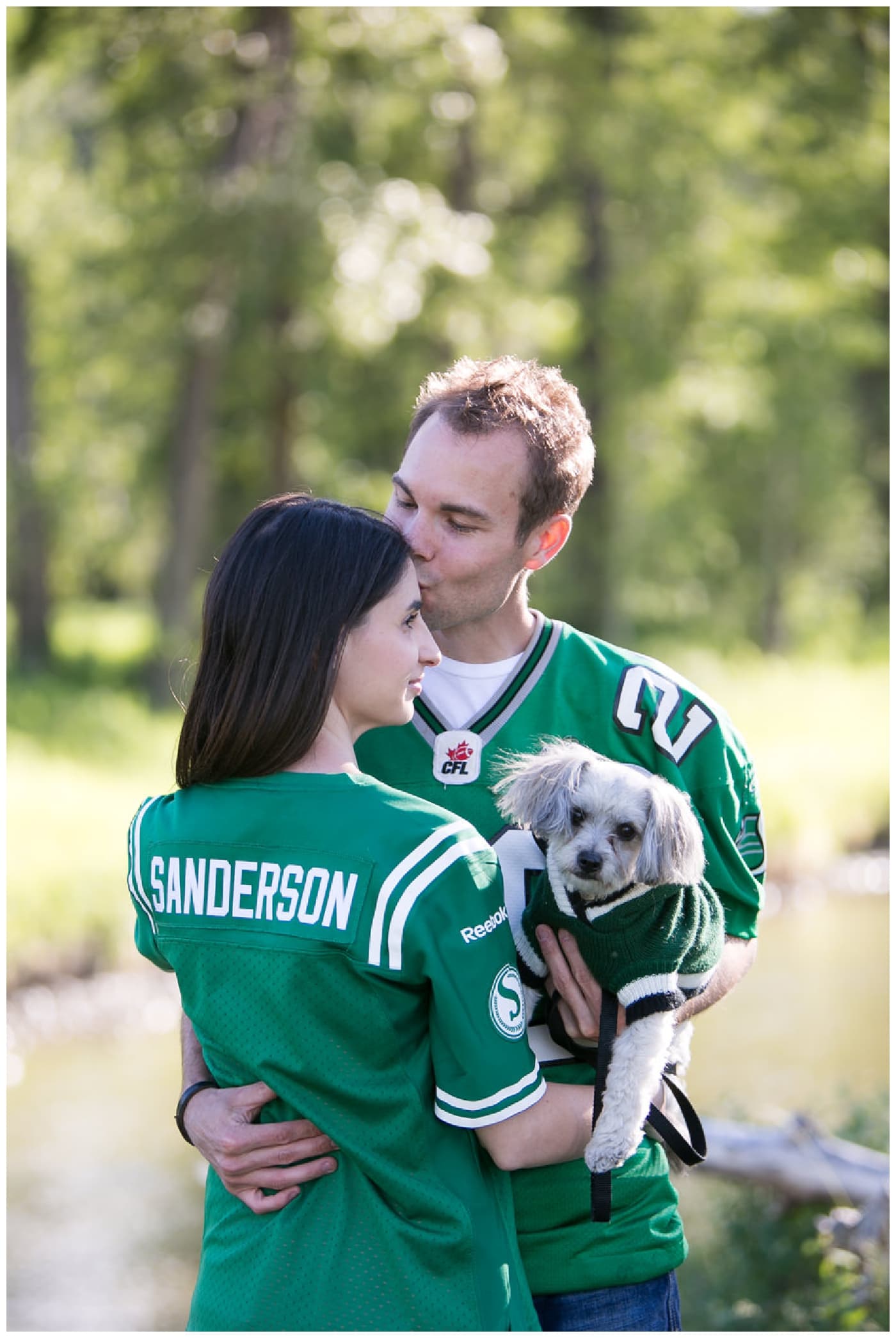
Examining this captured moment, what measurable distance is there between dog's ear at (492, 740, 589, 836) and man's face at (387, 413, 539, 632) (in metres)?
0.30

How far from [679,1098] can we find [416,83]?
49.4 ft

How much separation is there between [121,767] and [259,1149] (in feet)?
39.9

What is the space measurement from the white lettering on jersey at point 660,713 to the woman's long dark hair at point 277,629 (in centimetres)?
67

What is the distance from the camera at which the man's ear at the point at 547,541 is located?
108 inches

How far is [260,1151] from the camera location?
2.02m

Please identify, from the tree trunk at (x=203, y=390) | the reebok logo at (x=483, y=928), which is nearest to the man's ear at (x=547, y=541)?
the reebok logo at (x=483, y=928)

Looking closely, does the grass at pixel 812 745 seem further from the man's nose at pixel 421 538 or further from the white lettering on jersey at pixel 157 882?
the white lettering on jersey at pixel 157 882

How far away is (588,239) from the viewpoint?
20453 mm

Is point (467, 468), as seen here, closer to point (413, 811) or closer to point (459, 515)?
point (459, 515)

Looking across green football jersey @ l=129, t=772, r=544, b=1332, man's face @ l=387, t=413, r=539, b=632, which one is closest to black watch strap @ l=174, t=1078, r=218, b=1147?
green football jersey @ l=129, t=772, r=544, b=1332

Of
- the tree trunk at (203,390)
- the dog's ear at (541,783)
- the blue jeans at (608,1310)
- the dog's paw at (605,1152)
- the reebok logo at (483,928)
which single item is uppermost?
the tree trunk at (203,390)

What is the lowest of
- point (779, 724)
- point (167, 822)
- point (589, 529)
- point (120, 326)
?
point (779, 724)

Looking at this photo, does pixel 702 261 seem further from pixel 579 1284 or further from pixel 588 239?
pixel 579 1284

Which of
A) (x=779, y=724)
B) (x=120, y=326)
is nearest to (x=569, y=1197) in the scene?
(x=120, y=326)
